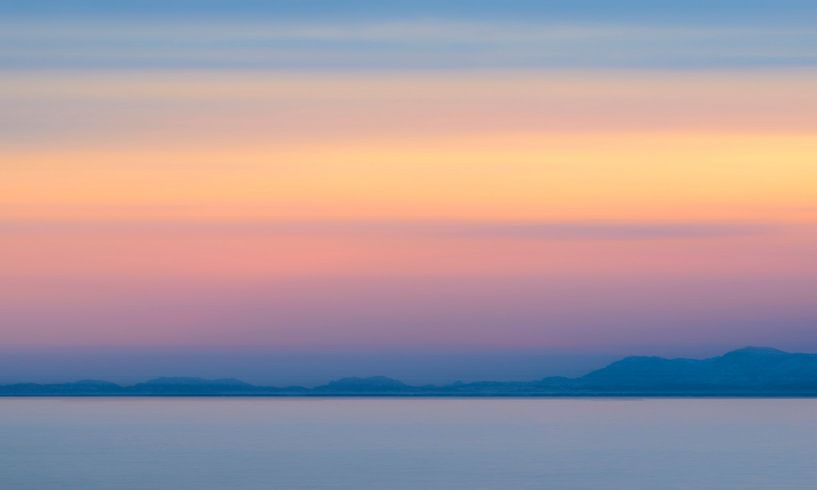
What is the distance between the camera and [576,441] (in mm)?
87250

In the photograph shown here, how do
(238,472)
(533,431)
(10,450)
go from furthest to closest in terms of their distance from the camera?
(533,431), (10,450), (238,472)

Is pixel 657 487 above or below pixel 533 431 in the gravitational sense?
below

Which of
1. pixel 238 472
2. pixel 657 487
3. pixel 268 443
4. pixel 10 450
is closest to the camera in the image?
pixel 657 487

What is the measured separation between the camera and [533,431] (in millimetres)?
103750

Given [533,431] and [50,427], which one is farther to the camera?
[50,427]

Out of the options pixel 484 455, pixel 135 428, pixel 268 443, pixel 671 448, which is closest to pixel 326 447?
pixel 268 443

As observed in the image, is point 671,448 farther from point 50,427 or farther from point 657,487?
point 50,427

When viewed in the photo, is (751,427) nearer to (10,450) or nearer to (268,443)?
(268,443)

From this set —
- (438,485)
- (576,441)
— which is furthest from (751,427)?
(438,485)

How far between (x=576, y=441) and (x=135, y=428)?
37232mm

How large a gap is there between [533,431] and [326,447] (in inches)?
1099

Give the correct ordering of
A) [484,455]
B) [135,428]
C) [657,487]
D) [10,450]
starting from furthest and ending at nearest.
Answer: [135,428] < [10,450] < [484,455] < [657,487]

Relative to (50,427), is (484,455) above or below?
below

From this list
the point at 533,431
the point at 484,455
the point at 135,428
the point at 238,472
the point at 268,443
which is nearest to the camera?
the point at 238,472
